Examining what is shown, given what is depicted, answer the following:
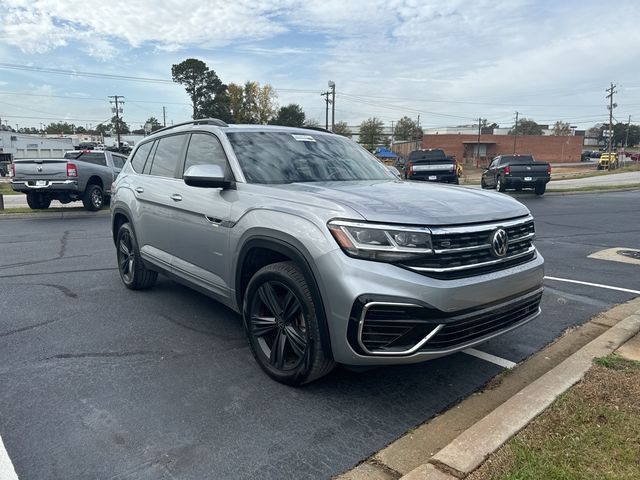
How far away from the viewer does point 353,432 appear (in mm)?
2934

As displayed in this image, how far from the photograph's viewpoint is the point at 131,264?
5.82 m

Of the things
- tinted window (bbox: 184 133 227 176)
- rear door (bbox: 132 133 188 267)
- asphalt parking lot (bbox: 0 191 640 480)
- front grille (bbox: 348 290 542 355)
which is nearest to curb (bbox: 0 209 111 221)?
asphalt parking lot (bbox: 0 191 640 480)

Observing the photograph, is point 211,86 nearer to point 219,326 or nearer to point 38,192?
point 38,192

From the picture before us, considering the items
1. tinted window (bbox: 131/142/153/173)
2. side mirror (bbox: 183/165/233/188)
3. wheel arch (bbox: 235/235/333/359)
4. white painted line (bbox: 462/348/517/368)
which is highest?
tinted window (bbox: 131/142/153/173)

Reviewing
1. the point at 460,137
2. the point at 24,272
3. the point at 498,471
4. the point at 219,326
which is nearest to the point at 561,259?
the point at 219,326

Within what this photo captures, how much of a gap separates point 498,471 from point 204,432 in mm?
1604

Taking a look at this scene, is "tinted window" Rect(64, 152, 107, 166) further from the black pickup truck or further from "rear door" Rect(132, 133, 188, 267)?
the black pickup truck

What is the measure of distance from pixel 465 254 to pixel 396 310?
0.57 metres

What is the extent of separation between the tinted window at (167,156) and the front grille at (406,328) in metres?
2.87

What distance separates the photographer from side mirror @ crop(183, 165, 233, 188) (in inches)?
146

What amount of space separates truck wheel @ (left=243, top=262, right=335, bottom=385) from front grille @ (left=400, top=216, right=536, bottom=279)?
715mm

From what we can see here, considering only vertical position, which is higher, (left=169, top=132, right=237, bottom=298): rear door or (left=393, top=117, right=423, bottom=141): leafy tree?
(left=393, top=117, right=423, bottom=141): leafy tree

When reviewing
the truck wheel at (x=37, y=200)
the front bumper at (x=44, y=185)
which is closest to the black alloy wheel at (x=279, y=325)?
the front bumper at (x=44, y=185)

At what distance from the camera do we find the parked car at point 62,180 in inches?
543
